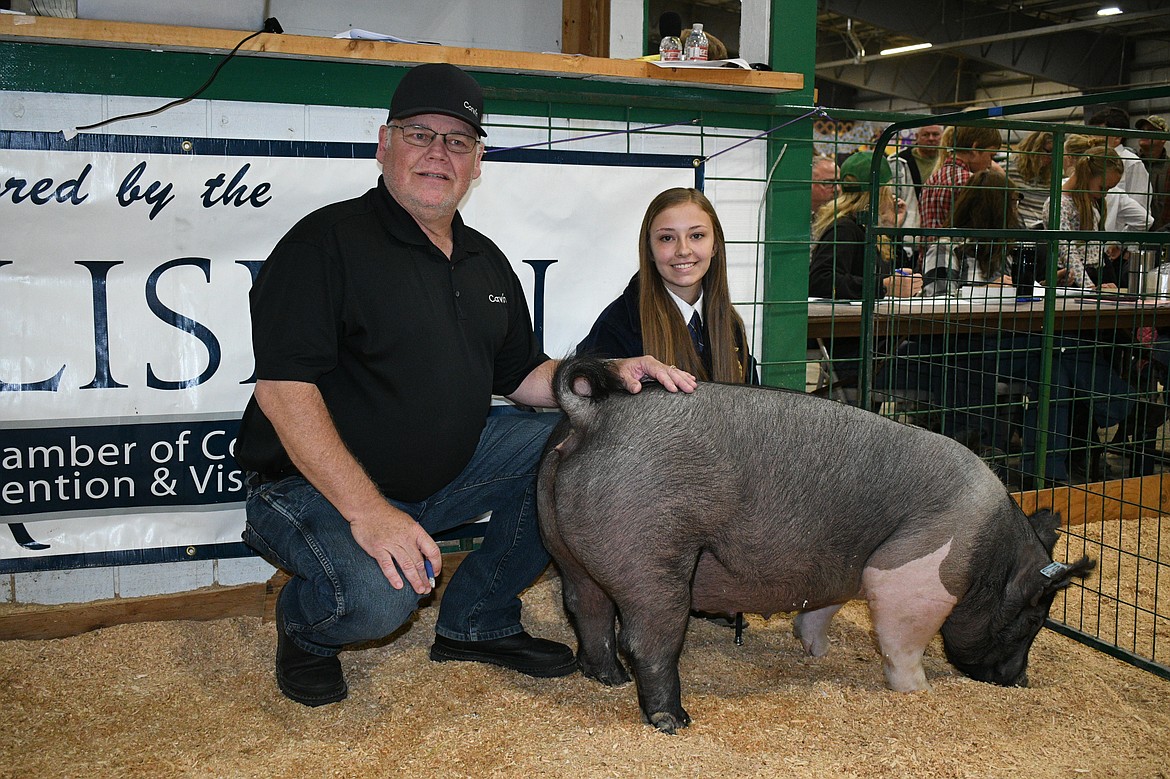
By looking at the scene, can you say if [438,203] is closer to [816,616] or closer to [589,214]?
[589,214]

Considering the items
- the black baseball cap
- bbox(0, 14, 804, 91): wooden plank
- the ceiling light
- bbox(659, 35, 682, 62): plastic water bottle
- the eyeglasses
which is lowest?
the eyeglasses

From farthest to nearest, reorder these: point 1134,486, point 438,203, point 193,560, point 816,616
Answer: point 1134,486 → point 193,560 → point 816,616 → point 438,203

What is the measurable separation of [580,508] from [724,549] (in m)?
0.39

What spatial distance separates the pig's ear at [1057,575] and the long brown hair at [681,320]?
1056mm

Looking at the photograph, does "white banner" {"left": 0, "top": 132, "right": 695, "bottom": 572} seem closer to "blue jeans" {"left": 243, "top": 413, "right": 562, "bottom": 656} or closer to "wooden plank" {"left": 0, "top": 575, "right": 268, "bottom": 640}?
"wooden plank" {"left": 0, "top": 575, "right": 268, "bottom": 640}

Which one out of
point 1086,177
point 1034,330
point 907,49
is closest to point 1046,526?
point 1034,330

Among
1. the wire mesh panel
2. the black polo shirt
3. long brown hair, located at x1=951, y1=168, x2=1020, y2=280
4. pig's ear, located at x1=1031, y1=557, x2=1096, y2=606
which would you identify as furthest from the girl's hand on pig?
long brown hair, located at x1=951, y1=168, x2=1020, y2=280

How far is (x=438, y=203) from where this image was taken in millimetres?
2793

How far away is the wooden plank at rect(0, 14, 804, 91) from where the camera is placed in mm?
2969

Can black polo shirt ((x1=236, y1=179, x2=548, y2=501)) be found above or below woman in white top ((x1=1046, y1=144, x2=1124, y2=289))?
below

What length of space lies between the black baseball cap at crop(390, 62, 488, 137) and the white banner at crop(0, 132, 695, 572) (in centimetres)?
74

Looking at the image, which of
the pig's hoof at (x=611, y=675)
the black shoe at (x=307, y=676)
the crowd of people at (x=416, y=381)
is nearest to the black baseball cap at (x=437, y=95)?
the crowd of people at (x=416, y=381)

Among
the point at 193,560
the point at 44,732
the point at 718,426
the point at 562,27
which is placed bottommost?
the point at 44,732

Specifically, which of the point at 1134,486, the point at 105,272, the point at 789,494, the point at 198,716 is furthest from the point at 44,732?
the point at 1134,486
